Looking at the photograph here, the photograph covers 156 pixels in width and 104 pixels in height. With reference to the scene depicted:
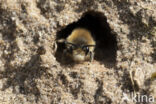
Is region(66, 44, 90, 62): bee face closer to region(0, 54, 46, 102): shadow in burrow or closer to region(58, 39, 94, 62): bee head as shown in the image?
region(58, 39, 94, 62): bee head

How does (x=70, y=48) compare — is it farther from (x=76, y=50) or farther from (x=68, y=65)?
(x=68, y=65)

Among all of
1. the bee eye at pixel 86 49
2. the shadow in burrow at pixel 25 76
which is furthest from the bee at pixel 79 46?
the shadow in burrow at pixel 25 76

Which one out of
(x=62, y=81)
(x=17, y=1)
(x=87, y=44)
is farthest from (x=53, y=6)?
(x=62, y=81)

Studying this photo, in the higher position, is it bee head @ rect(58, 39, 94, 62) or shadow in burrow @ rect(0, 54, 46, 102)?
bee head @ rect(58, 39, 94, 62)

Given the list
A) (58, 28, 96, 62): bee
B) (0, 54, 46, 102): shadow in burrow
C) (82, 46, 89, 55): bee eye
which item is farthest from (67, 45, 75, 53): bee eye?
(0, 54, 46, 102): shadow in burrow

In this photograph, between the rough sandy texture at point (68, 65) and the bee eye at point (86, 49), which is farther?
the bee eye at point (86, 49)

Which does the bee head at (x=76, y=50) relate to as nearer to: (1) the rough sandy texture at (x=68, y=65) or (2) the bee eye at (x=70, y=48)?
(2) the bee eye at (x=70, y=48)
